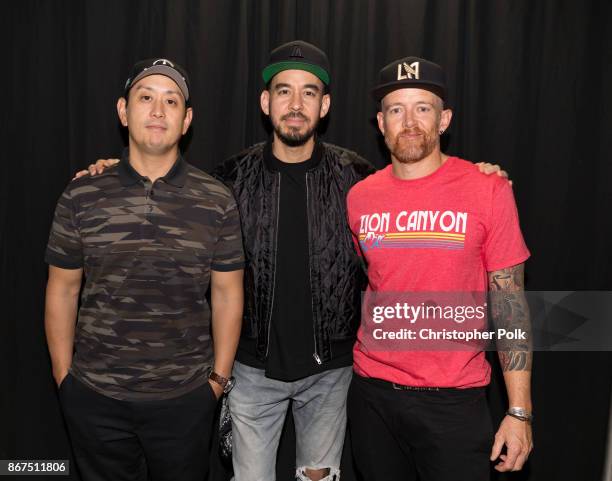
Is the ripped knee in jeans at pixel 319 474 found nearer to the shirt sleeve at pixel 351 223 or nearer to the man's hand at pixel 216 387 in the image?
the man's hand at pixel 216 387

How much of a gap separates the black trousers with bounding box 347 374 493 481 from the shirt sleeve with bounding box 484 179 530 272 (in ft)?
1.59

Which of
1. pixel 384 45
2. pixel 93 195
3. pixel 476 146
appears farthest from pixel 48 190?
pixel 476 146

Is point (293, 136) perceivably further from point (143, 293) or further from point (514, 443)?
point (514, 443)

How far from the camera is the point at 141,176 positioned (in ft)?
6.98

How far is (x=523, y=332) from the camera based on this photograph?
2016 millimetres

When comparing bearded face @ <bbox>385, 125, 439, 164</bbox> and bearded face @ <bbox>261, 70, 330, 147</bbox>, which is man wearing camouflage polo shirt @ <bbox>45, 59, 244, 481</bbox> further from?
bearded face @ <bbox>385, 125, 439, 164</bbox>

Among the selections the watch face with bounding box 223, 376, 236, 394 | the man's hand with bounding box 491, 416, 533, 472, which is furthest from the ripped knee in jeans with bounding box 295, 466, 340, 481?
the man's hand with bounding box 491, 416, 533, 472

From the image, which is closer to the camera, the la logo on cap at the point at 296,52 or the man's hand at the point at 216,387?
the man's hand at the point at 216,387

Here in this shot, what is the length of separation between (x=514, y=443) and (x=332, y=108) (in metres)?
1.82

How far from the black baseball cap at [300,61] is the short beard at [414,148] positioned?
0.50m

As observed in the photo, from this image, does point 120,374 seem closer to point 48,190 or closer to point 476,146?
point 48,190

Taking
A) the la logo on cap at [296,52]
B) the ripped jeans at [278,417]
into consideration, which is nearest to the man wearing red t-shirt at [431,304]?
the ripped jeans at [278,417]

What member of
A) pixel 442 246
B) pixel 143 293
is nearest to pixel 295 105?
pixel 442 246

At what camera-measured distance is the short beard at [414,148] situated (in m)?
2.08
